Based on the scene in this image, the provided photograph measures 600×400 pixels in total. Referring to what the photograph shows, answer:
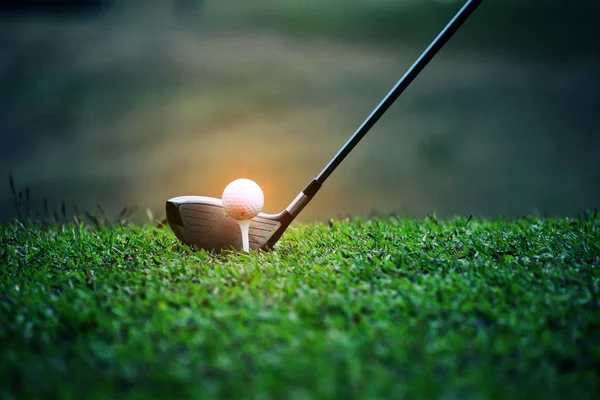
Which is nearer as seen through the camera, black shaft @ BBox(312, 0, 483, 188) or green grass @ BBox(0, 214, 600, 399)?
green grass @ BBox(0, 214, 600, 399)

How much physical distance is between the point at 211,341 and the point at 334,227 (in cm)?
276

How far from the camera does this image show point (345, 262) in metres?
3.35

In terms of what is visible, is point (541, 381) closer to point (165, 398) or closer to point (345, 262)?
point (165, 398)

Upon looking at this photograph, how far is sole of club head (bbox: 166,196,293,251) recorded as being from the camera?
12.1ft

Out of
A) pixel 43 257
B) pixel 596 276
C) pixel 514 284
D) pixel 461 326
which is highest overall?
pixel 596 276

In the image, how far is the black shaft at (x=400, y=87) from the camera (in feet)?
11.9

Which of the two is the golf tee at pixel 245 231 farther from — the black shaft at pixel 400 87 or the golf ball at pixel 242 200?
the black shaft at pixel 400 87

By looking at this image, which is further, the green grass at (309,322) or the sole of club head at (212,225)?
the sole of club head at (212,225)

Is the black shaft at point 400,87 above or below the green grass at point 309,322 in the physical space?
above

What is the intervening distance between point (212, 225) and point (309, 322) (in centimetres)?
157

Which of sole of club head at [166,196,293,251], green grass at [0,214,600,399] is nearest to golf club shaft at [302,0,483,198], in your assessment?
sole of club head at [166,196,293,251]

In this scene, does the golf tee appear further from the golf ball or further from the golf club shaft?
the golf club shaft

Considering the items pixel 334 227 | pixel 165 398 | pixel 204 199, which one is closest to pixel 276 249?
pixel 204 199

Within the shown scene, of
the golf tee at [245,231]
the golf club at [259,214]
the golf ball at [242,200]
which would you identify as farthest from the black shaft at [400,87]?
the golf tee at [245,231]
